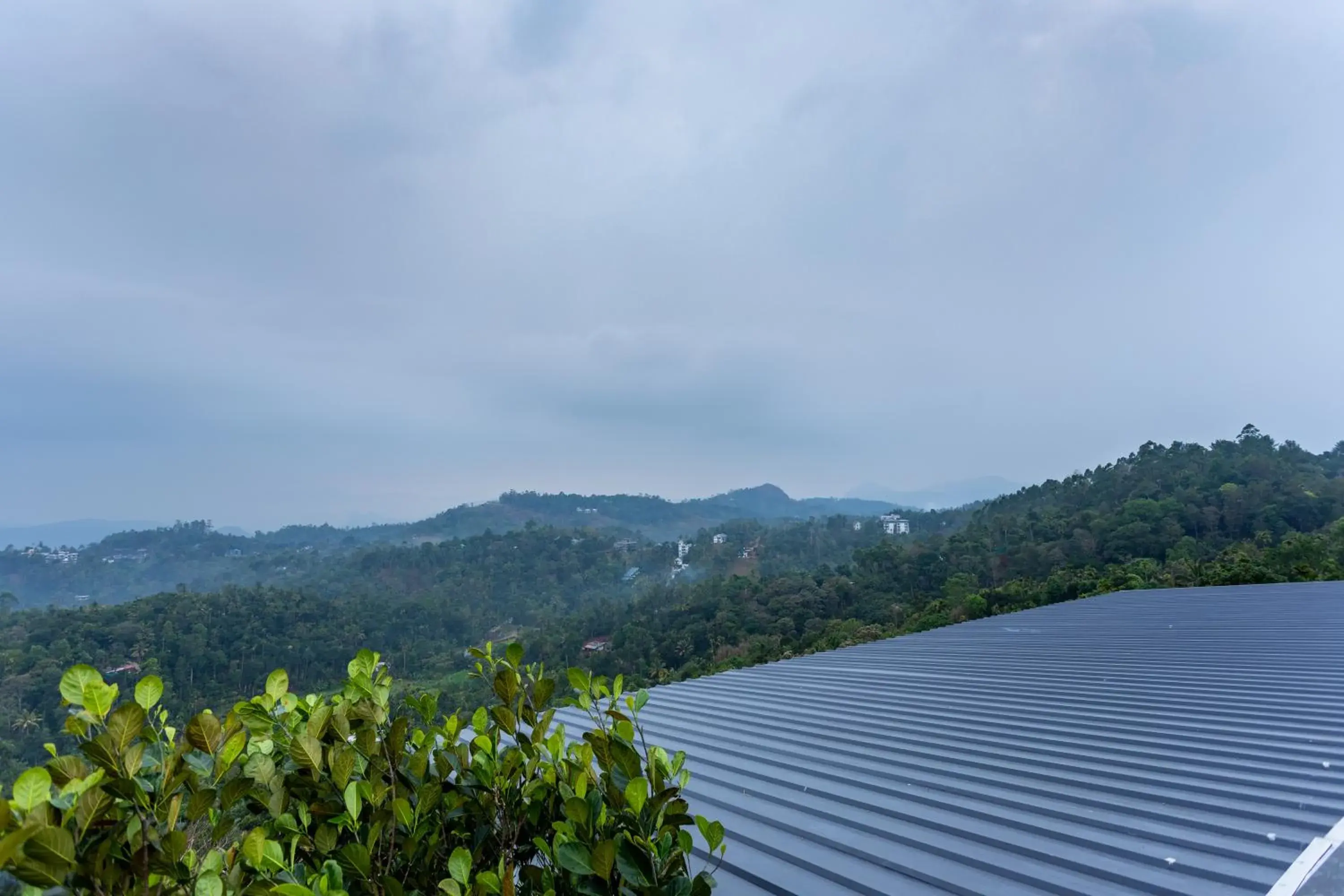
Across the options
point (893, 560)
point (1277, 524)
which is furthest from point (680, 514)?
point (1277, 524)

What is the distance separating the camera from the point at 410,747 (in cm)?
177

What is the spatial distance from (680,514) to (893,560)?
76.5 metres

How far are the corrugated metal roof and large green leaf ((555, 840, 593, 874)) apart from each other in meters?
1.16

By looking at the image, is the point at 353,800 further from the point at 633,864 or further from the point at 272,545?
the point at 272,545

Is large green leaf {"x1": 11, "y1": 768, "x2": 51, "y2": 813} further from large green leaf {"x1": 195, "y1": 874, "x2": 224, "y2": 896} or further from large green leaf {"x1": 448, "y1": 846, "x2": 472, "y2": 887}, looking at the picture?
large green leaf {"x1": 448, "y1": 846, "x2": 472, "y2": 887}

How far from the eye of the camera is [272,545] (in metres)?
78.0

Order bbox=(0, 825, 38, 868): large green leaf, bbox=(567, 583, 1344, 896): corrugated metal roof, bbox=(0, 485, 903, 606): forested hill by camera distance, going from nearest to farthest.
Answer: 1. bbox=(0, 825, 38, 868): large green leaf
2. bbox=(567, 583, 1344, 896): corrugated metal roof
3. bbox=(0, 485, 903, 606): forested hill

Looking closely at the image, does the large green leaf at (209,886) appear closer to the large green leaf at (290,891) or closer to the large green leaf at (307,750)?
the large green leaf at (290,891)

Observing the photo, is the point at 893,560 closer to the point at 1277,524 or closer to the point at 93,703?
the point at 1277,524

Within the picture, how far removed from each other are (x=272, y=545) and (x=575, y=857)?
9079 cm

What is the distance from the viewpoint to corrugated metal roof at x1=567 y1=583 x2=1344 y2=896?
216 cm

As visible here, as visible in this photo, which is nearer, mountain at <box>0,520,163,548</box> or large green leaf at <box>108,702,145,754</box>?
large green leaf at <box>108,702,145,754</box>

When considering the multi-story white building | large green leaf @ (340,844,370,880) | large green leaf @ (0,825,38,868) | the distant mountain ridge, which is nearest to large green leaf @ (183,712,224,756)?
large green leaf @ (340,844,370,880)

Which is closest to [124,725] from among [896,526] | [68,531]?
[896,526]
